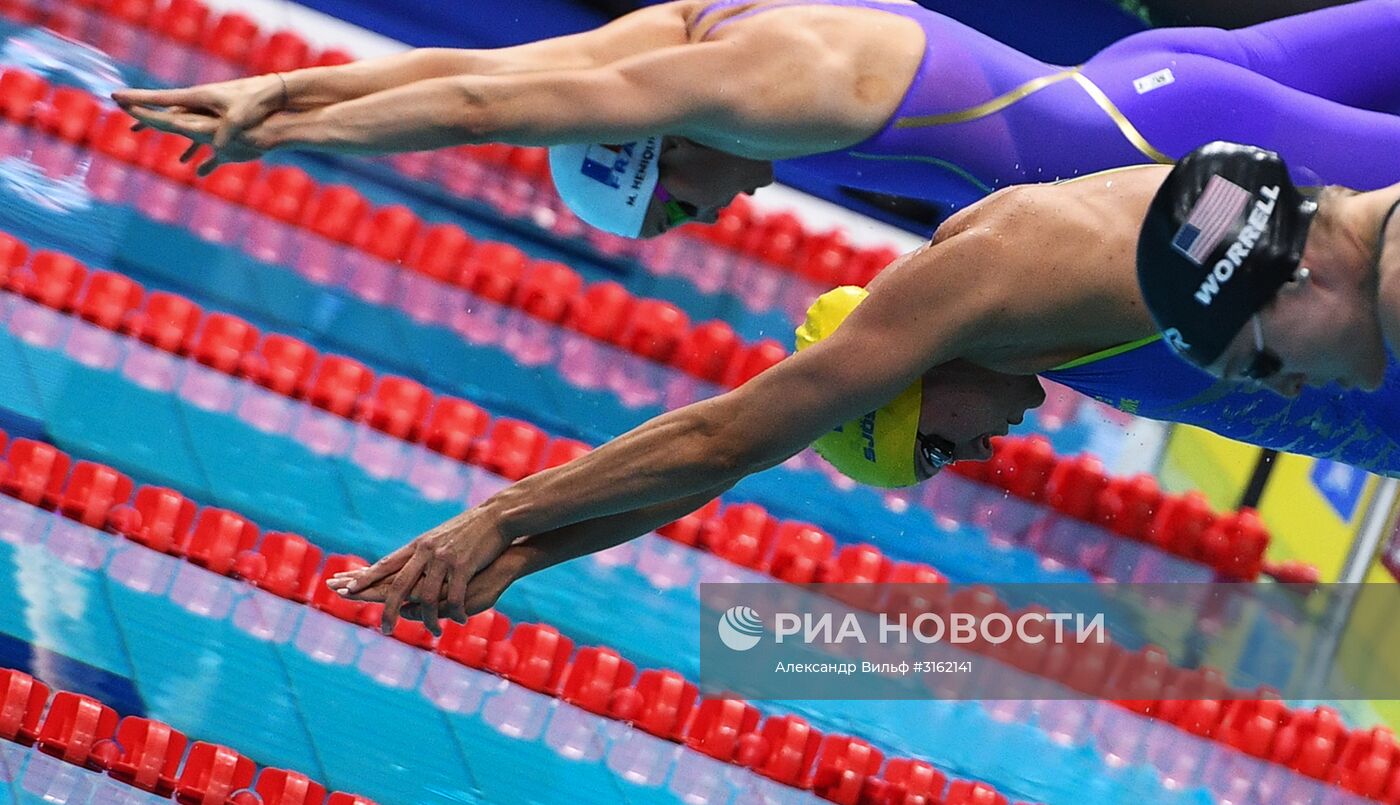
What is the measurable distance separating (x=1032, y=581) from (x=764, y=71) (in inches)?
88.7

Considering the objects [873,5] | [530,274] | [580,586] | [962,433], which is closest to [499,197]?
[530,274]

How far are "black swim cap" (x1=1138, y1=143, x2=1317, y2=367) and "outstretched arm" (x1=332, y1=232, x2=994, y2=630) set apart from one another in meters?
0.31

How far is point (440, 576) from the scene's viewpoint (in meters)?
2.06

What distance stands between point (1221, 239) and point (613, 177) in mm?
1503

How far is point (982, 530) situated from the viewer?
4688 mm

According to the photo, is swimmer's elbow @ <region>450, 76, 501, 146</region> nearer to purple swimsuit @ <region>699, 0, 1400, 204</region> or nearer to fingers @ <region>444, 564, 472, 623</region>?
purple swimsuit @ <region>699, 0, 1400, 204</region>

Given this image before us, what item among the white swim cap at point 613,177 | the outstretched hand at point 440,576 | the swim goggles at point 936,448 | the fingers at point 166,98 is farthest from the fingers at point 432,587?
the white swim cap at point 613,177

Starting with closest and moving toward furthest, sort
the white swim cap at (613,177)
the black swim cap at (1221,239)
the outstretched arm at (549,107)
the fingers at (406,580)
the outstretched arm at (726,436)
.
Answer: the black swim cap at (1221,239)
the outstretched arm at (726,436)
the fingers at (406,580)
the outstretched arm at (549,107)
the white swim cap at (613,177)

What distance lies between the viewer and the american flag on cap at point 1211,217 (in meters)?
1.56

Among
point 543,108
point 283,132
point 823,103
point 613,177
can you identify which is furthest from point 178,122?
point 823,103

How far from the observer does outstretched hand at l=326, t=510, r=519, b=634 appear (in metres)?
2.06

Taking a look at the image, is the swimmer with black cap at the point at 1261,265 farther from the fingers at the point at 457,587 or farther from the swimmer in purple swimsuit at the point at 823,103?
the swimmer in purple swimsuit at the point at 823,103

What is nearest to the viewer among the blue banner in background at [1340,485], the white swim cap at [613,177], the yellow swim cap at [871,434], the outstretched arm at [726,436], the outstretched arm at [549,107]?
the outstretched arm at [726,436]

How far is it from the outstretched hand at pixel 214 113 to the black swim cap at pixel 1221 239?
149cm
